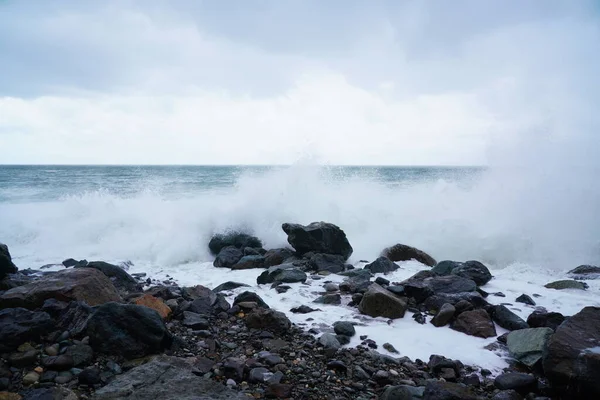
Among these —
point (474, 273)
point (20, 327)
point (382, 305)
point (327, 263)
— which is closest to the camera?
point (20, 327)

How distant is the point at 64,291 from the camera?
4340 mm

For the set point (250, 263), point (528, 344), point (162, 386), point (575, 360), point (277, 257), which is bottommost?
point (250, 263)

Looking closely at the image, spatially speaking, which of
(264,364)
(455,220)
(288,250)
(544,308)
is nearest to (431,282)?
(544,308)

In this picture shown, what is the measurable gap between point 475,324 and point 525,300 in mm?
1620

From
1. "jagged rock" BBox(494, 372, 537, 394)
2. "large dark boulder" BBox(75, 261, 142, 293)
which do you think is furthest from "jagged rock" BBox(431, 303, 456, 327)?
"large dark boulder" BBox(75, 261, 142, 293)

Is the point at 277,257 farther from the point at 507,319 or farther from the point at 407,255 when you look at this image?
the point at 507,319

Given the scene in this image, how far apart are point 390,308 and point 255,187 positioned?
8433 millimetres

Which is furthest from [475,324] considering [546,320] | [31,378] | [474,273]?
[31,378]

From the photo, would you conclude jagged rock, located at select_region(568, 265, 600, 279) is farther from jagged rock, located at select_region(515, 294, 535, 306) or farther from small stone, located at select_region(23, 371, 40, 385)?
small stone, located at select_region(23, 371, 40, 385)

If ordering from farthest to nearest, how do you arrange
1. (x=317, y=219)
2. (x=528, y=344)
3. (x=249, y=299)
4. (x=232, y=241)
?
(x=317, y=219) → (x=232, y=241) → (x=249, y=299) → (x=528, y=344)

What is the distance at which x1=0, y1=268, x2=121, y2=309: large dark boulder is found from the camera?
13.7ft

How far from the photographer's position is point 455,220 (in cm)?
1155

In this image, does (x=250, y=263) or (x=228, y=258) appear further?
(x=228, y=258)

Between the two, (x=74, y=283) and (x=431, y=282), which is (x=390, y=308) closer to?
(x=431, y=282)
